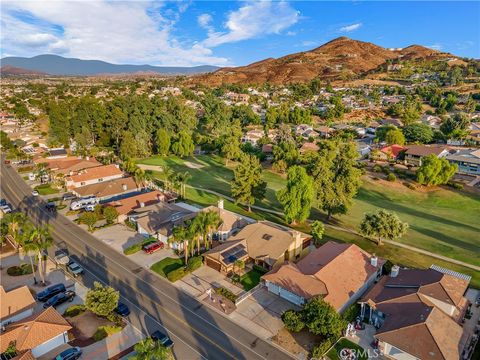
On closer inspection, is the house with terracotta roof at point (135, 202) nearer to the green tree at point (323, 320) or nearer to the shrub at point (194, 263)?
the shrub at point (194, 263)

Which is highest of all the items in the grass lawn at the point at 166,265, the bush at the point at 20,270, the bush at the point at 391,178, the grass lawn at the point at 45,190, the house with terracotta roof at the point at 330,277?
the bush at the point at 391,178

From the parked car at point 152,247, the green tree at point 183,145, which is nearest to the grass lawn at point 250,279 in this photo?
the parked car at point 152,247

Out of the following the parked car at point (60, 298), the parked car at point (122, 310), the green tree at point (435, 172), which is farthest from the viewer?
the green tree at point (435, 172)

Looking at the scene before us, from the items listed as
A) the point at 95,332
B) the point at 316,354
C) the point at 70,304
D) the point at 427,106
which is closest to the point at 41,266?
the point at 70,304

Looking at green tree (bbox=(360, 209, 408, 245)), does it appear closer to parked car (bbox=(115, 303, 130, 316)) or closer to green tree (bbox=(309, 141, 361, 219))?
green tree (bbox=(309, 141, 361, 219))

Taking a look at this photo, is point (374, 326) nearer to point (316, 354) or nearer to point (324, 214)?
point (316, 354)

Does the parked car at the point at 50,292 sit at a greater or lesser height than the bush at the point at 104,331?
lesser
